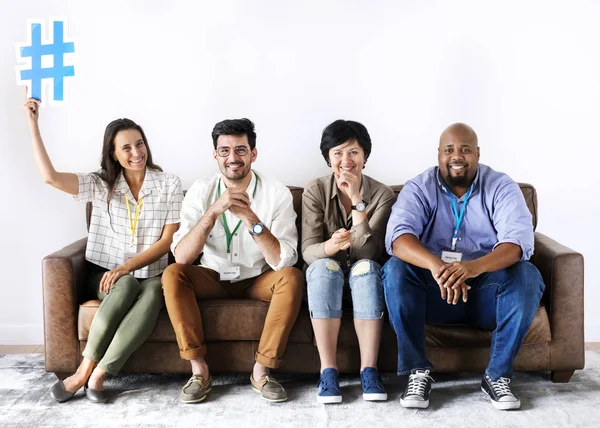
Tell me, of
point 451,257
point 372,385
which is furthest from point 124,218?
point 451,257

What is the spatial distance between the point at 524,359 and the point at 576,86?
5.15ft

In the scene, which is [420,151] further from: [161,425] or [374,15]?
[161,425]

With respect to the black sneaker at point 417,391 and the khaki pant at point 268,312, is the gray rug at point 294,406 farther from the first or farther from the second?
the khaki pant at point 268,312

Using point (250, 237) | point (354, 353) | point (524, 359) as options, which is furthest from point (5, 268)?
point (524, 359)

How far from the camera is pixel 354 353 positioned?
301 centimetres

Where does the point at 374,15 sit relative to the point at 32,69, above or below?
above

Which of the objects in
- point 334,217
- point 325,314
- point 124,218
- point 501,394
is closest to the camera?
point 501,394

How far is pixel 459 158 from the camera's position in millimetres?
3004

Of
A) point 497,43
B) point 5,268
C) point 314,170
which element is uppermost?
point 497,43

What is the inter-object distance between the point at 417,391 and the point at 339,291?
1.65ft

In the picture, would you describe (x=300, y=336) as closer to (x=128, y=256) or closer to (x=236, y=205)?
(x=236, y=205)

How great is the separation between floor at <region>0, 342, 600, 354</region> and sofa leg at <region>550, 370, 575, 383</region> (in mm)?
658

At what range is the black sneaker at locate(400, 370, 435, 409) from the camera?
272 cm

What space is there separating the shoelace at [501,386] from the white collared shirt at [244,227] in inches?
38.9
